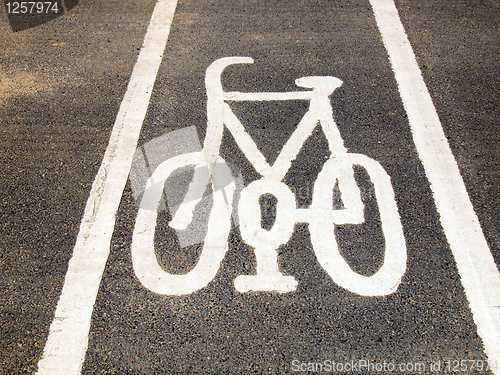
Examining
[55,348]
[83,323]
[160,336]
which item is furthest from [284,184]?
[55,348]

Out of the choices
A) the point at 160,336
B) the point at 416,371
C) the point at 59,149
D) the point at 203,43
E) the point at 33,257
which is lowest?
the point at 416,371

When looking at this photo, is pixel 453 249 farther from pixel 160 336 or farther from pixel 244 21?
pixel 244 21

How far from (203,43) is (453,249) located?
3.38 metres

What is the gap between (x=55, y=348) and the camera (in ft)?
7.56

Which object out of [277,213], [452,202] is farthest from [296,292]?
[452,202]

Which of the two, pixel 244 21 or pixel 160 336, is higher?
pixel 244 21

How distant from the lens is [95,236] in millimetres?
2809

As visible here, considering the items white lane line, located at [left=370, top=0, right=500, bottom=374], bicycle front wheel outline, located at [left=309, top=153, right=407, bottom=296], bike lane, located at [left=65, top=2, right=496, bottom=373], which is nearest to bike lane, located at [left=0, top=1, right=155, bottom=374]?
bike lane, located at [left=65, top=2, right=496, bottom=373]

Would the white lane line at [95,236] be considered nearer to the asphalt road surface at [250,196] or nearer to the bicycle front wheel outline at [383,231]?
the asphalt road surface at [250,196]

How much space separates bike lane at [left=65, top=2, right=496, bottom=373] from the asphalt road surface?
0.01 m

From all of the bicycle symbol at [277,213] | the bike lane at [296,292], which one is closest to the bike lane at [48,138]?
the bike lane at [296,292]

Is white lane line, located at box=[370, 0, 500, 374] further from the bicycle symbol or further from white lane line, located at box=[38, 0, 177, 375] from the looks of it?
white lane line, located at box=[38, 0, 177, 375]

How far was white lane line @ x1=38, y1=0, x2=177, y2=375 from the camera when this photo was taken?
90.8 inches

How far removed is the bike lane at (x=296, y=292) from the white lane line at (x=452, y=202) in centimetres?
8
